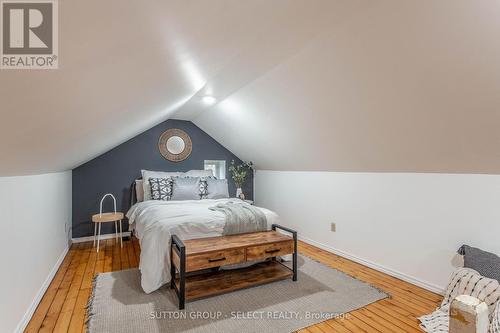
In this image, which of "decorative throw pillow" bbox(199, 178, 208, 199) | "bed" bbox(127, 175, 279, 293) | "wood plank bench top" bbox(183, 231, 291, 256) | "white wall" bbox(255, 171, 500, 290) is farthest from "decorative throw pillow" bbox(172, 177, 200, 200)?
"white wall" bbox(255, 171, 500, 290)

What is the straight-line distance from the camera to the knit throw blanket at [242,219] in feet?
9.60

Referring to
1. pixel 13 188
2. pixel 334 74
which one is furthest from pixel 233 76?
pixel 13 188

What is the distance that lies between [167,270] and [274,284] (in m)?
1.09

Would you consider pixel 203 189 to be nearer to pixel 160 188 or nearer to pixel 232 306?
pixel 160 188

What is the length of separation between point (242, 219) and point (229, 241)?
1.23 feet

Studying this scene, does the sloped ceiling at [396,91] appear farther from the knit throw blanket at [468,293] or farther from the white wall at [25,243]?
the white wall at [25,243]

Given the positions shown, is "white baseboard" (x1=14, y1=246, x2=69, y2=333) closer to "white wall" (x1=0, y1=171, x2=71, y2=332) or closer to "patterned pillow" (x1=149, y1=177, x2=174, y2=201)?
"white wall" (x1=0, y1=171, x2=71, y2=332)

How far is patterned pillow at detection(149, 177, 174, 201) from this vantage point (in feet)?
13.4

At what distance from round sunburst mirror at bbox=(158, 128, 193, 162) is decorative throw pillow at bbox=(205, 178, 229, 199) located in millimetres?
842

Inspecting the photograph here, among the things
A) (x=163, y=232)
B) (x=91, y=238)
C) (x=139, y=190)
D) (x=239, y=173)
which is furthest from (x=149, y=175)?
(x=163, y=232)

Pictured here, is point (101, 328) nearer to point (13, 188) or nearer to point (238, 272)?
point (13, 188)

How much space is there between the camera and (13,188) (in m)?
1.79

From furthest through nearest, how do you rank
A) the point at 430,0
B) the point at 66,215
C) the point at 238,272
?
the point at 66,215, the point at 238,272, the point at 430,0

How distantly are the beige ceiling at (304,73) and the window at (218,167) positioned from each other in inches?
92.7
